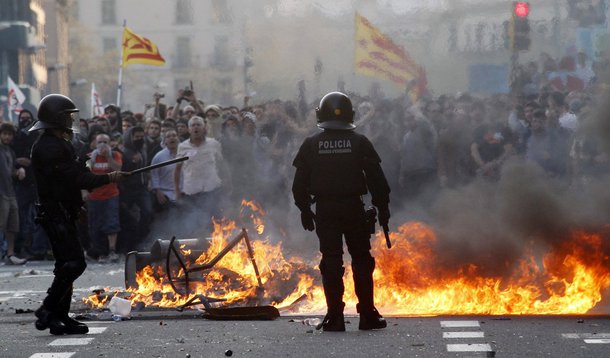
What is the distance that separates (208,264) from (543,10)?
4566 millimetres

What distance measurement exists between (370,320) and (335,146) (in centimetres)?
125

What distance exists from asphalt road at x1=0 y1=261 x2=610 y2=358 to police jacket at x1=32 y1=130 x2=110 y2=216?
947mm

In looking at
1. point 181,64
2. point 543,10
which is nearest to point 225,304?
point 543,10

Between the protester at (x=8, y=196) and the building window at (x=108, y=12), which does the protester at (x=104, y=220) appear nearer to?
the protester at (x=8, y=196)

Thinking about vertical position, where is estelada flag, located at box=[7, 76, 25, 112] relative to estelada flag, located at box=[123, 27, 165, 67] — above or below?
below

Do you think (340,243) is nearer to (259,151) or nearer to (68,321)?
(68,321)

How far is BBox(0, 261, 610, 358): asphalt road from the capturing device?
29.4 ft

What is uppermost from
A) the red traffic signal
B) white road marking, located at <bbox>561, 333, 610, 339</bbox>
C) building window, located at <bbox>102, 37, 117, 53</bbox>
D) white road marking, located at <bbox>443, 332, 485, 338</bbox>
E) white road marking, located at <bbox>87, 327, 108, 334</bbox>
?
the red traffic signal

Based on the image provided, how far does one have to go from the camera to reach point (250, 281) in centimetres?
1217

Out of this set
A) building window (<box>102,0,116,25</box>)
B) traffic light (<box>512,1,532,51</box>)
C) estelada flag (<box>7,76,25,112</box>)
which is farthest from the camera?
estelada flag (<box>7,76,25,112</box>)

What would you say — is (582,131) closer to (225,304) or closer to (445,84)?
(445,84)

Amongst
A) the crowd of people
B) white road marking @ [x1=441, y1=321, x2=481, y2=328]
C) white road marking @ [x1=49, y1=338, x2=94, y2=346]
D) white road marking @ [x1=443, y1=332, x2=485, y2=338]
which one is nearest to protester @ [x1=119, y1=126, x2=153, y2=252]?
the crowd of people

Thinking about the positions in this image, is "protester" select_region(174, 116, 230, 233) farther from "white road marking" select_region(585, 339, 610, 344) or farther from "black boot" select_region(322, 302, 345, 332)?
"white road marking" select_region(585, 339, 610, 344)

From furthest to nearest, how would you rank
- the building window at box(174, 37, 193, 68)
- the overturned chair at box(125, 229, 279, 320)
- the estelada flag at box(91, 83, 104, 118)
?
1. the estelada flag at box(91, 83, 104, 118)
2. the building window at box(174, 37, 193, 68)
3. the overturned chair at box(125, 229, 279, 320)
